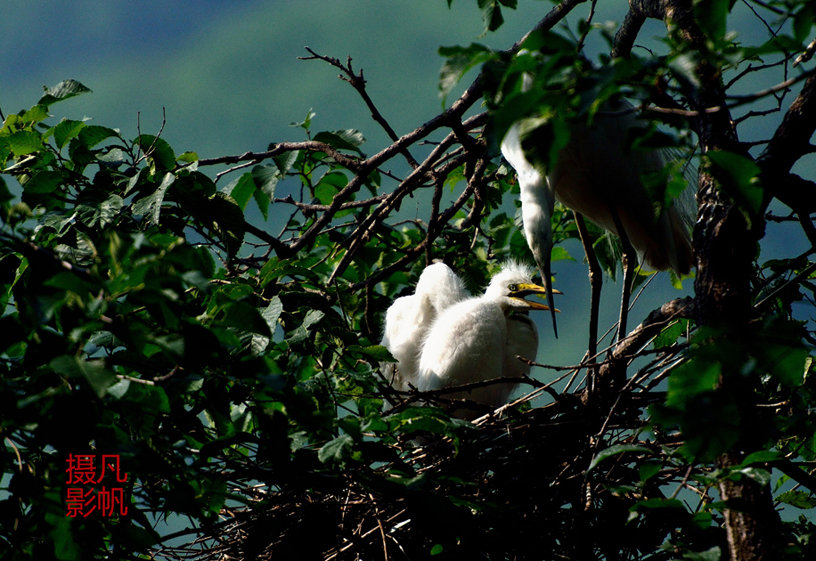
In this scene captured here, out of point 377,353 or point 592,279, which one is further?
point 592,279

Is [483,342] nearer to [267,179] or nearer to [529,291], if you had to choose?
[529,291]

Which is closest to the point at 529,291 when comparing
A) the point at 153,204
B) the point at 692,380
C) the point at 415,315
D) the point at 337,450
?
the point at 415,315

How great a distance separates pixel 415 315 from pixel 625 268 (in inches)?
30.2

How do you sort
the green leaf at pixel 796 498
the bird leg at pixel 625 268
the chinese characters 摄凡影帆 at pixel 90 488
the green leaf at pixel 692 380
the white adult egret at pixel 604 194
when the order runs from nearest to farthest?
the green leaf at pixel 692 380 → the chinese characters 摄凡影帆 at pixel 90 488 → the green leaf at pixel 796 498 → the white adult egret at pixel 604 194 → the bird leg at pixel 625 268

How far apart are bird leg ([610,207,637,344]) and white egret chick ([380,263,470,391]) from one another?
0.58 meters

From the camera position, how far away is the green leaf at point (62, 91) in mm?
1937

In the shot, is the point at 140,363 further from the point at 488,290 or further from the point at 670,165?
the point at 488,290

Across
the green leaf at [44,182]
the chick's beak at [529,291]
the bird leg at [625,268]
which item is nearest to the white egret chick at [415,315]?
the chick's beak at [529,291]

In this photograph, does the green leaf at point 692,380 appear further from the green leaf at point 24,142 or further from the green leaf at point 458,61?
the green leaf at point 24,142

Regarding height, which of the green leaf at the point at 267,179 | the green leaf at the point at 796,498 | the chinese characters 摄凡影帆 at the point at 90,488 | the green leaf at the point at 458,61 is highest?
the green leaf at the point at 267,179

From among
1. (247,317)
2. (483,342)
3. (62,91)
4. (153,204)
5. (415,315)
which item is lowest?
(247,317)

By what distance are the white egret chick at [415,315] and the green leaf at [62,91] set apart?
4.27ft

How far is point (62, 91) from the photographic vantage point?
1.95 metres

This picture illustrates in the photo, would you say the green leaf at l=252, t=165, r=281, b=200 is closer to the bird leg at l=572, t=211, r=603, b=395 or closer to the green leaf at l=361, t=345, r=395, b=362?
the green leaf at l=361, t=345, r=395, b=362
